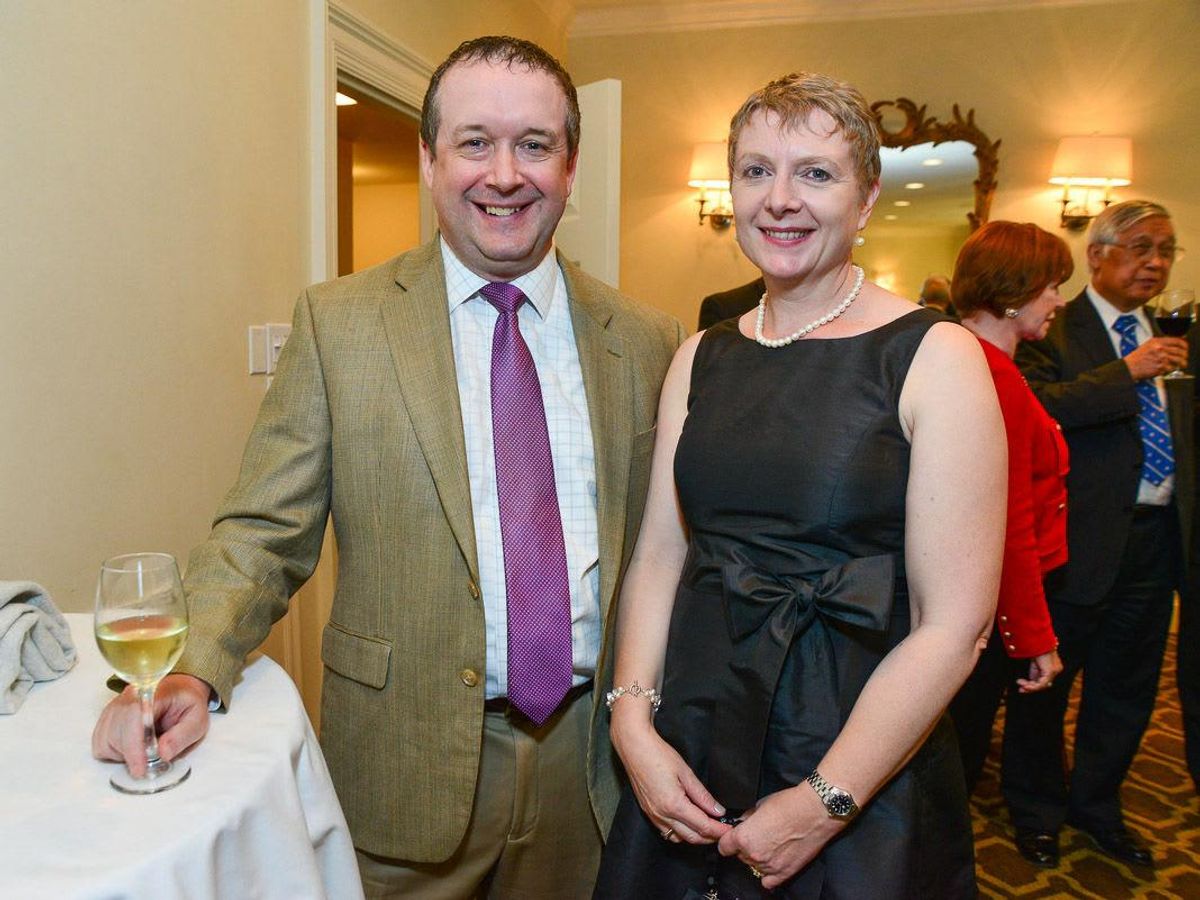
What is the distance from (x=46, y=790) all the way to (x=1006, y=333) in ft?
7.53

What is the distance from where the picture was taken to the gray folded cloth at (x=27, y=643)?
1086 millimetres

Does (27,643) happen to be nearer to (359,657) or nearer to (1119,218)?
(359,657)

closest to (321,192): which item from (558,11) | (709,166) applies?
(558,11)

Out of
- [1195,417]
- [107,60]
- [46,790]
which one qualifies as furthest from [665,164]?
[46,790]

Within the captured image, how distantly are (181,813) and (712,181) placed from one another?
5.19 m

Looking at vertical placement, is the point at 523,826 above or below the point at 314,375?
below

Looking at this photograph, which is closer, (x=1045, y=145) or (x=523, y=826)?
(x=523, y=826)

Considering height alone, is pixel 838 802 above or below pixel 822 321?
below

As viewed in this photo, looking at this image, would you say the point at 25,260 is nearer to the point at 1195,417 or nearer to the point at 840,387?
the point at 840,387

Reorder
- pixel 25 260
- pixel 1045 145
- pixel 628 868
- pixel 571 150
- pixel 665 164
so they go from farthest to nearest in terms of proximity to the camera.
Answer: pixel 665 164 < pixel 1045 145 < pixel 25 260 < pixel 571 150 < pixel 628 868

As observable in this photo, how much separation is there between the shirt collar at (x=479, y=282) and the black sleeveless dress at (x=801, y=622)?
34 cm

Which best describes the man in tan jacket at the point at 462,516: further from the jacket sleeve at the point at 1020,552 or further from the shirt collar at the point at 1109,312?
the shirt collar at the point at 1109,312

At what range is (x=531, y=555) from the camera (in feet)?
4.35

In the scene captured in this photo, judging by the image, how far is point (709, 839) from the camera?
125cm
